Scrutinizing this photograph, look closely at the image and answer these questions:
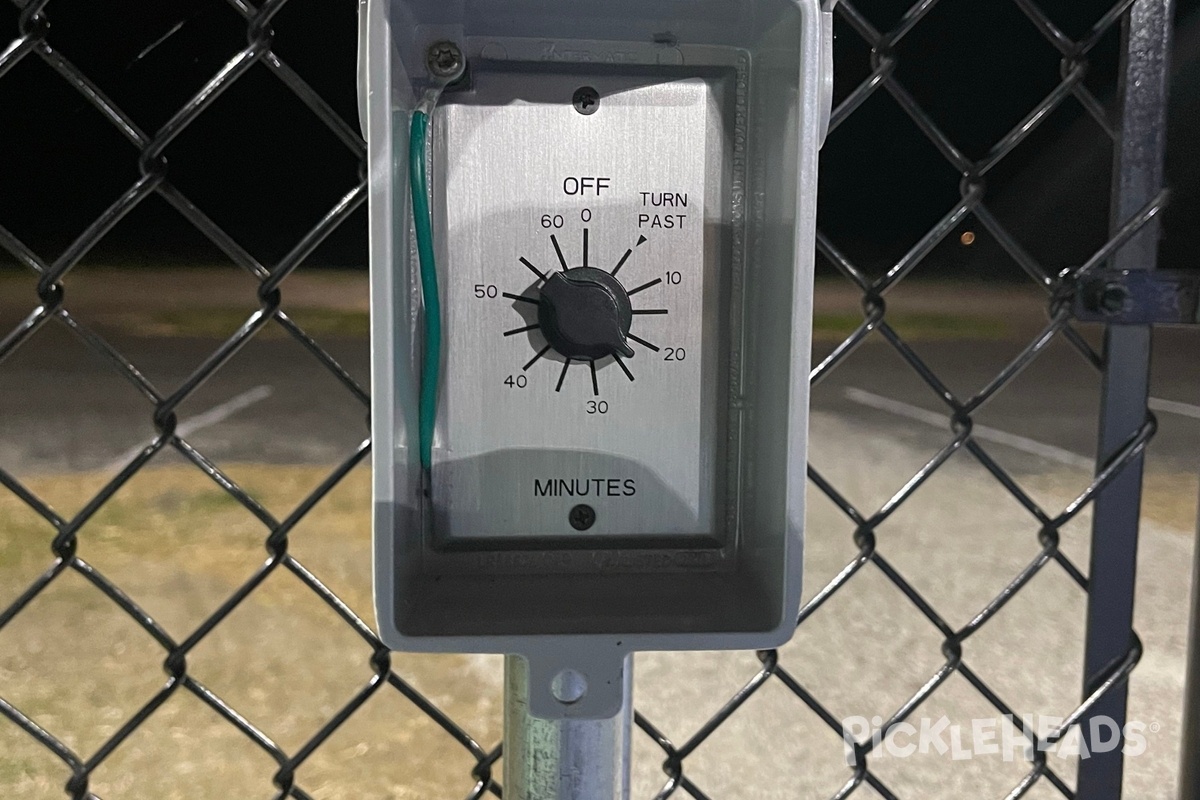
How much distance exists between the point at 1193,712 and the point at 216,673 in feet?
6.58

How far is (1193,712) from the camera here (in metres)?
Answer: 0.83

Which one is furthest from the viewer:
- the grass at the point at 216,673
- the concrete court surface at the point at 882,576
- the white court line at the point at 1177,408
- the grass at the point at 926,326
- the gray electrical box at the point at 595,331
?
the grass at the point at 926,326

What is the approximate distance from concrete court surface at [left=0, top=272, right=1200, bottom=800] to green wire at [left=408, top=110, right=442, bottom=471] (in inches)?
54.8

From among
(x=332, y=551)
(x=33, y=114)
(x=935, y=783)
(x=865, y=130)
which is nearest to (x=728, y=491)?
(x=935, y=783)

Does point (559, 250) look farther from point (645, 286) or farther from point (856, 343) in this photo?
point (856, 343)

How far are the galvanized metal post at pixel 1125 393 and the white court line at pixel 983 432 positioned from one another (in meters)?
2.90

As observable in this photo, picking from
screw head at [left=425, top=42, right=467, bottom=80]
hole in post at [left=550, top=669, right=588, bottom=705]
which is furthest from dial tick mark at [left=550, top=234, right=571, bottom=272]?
hole in post at [left=550, top=669, right=588, bottom=705]

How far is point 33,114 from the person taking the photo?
13273 mm

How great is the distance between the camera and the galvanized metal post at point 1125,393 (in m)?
0.79

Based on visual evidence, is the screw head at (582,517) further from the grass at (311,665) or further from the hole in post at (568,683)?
the grass at (311,665)

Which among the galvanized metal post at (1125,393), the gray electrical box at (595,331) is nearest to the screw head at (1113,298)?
the galvanized metal post at (1125,393)

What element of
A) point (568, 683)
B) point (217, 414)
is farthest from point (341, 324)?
point (568, 683)

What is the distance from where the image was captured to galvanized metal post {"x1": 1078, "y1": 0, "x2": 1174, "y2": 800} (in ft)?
2.59

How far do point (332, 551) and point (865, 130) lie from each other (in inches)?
358
